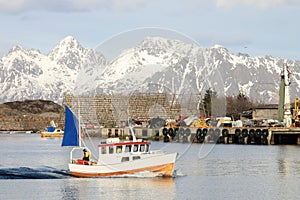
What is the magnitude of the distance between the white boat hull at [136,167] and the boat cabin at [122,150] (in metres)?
0.50

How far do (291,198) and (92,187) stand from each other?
46.4 feet

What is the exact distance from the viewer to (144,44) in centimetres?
5009

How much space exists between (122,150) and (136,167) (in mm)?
1778

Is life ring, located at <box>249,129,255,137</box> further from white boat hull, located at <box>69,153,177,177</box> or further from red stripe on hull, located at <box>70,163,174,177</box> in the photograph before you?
white boat hull, located at <box>69,153,177,177</box>

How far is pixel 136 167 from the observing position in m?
60.6

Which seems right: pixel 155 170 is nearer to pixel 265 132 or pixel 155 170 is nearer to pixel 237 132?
pixel 265 132

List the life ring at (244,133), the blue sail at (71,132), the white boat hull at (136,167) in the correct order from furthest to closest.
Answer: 1. the life ring at (244,133)
2. the blue sail at (71,132)
3. the white boat hull at (136,167)

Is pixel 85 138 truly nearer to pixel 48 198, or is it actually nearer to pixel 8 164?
pixel 48 198

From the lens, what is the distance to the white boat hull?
60369mm

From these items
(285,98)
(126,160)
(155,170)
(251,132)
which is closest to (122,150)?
(126,160)

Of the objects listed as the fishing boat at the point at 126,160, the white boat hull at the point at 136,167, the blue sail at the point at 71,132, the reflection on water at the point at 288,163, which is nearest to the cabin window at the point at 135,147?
the fishing boat at the point at 126,160

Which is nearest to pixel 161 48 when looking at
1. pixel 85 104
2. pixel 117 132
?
pixel 85 104

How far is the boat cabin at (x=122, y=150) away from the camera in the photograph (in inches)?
2362

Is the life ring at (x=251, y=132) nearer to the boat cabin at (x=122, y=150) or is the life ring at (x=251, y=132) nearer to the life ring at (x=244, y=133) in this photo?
the life ring at (x=244, y=133)
